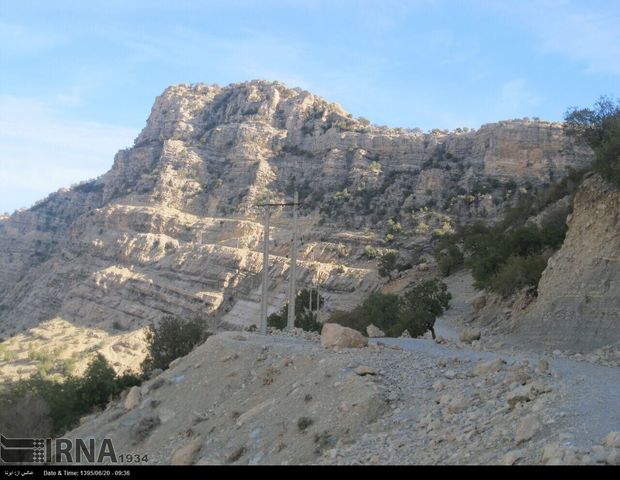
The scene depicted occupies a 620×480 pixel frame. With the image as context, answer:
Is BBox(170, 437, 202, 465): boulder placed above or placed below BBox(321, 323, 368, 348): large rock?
below

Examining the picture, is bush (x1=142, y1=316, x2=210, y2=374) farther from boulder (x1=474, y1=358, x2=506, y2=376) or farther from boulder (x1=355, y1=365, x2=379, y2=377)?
boulder (x1=474, y1=358, x2=506, y2=376)

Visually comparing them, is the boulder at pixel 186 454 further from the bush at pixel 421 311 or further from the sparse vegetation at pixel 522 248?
the sparse vegetation at pixel 522 248

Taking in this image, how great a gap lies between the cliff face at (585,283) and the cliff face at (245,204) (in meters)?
28.2

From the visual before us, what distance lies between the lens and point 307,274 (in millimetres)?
53281

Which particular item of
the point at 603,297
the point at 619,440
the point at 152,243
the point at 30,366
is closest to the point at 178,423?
the point at 619,440

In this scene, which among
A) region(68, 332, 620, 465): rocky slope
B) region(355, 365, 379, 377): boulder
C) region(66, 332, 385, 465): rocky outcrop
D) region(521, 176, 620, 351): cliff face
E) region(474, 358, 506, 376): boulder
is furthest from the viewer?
region(521, 176, 620, 351): cliff face

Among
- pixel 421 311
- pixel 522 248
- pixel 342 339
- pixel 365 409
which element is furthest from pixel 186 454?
pixel 522 248

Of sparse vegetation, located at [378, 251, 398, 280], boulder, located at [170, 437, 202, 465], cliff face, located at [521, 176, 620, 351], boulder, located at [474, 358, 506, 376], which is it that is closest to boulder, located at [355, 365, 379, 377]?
boulder, located at [474, 358, 506, 376]

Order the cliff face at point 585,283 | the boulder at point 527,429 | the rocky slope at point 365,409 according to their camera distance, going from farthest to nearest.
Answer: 1. the cliff face at point 585,283
2. the rocky slope at point 365,409
3. the boulder at point 527,429

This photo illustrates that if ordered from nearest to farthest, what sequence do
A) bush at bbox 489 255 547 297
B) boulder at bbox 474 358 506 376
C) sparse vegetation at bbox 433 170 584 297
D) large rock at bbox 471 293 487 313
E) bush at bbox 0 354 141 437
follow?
boulder at bbox 474 358 506 376
bush at bbox 0 354 141 437
bush at bbox 489 255 547 297
sparse vegetation at bbox 433 170 584 297
large rock at bbox 471 293 487 313

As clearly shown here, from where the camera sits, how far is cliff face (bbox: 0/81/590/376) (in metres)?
56.4

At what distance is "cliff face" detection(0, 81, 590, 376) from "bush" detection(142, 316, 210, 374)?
2370 centimetres

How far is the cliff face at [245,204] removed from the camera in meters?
56.4

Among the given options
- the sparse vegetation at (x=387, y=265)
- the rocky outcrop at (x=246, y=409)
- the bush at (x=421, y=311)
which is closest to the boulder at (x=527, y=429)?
the rocky outcrop at (x=246, y=409)
